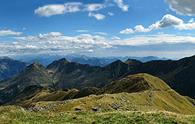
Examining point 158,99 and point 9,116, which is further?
point 158,99

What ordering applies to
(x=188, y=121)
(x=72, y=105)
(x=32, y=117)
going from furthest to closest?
(x=72, y=105) < (x=32, y=117) < (x=188, y=121)

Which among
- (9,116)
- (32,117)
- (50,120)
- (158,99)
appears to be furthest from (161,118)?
(158,99)

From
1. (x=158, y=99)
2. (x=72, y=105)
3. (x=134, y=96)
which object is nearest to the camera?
(x=72, y=105)

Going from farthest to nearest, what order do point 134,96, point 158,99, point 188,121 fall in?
point 158,99 → point 134,96 → point 188,121

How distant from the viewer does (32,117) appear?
40188mm

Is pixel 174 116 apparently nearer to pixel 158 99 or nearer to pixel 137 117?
pixel 137 117

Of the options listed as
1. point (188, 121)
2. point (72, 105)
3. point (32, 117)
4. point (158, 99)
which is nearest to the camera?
point (188, 121)

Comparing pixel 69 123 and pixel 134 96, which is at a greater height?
pixel 69 123

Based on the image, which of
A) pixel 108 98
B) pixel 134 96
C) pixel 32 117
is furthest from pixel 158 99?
pixel 32 117

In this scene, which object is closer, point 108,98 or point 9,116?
point 9,116

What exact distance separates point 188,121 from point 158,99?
13276cm

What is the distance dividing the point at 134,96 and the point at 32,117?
92.8m

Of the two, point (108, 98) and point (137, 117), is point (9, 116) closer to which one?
point (137, 117)

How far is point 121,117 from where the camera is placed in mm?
37438
